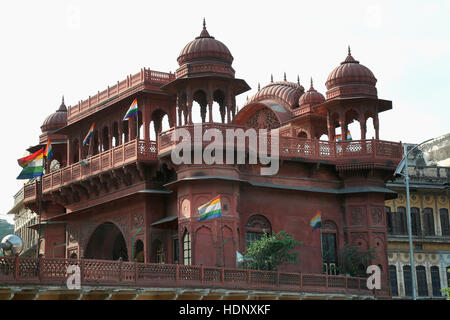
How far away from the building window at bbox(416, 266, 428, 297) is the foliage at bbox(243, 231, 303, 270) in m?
21.0

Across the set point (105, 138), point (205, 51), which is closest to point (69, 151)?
point (105, 138)

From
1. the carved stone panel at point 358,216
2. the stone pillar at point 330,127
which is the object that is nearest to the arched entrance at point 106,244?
the stone pillar at point 330,127

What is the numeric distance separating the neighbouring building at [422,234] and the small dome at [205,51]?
808 inches

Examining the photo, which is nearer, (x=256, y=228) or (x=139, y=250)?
(x=256, y=228)

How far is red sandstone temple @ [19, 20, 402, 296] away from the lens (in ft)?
101

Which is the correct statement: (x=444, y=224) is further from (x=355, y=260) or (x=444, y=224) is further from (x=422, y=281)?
(x=355, y=260)

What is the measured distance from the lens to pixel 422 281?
1918 inches

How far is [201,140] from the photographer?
98.8ft

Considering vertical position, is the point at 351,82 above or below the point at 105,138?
above

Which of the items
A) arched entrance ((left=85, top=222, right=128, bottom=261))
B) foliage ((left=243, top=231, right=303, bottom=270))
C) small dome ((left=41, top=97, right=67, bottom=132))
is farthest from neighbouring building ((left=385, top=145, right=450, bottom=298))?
small dome ((left=41, top=97, right=67, bottom=132))

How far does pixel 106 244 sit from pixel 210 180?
10.3 m
